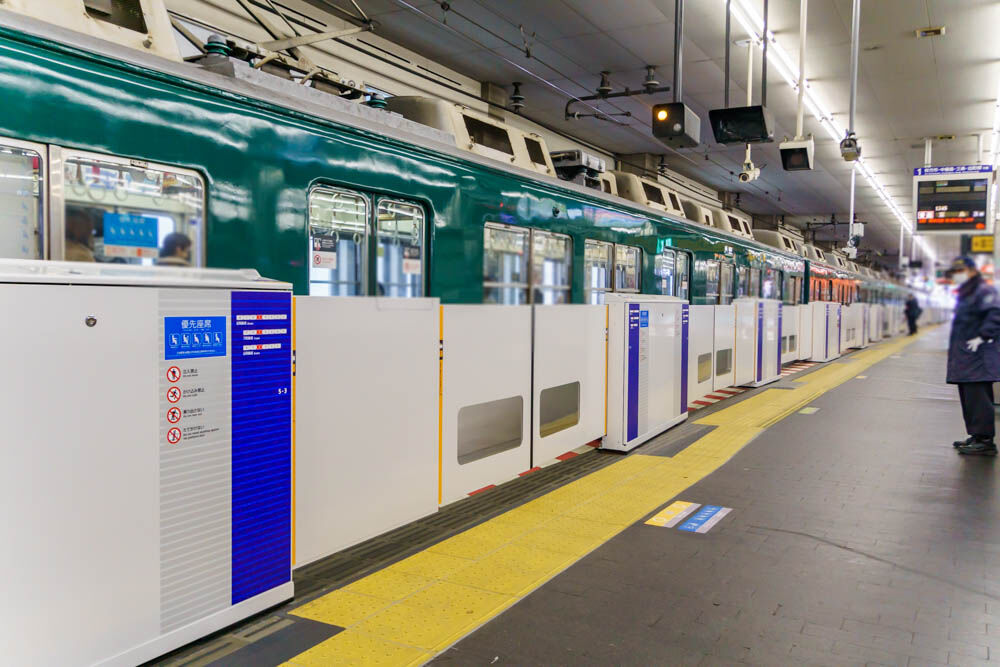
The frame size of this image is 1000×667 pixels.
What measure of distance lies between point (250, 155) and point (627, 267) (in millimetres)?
4719

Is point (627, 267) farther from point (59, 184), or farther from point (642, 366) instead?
point (59, 184)

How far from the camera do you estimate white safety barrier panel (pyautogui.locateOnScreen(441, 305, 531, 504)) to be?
463cm

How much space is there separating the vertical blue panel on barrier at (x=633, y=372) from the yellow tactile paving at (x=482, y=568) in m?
0.38

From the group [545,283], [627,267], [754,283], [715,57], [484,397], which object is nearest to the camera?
[484,397]

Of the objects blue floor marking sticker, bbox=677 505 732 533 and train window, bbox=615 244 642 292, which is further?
train window, bbox=615 244 642 292

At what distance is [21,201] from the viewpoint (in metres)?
2.55

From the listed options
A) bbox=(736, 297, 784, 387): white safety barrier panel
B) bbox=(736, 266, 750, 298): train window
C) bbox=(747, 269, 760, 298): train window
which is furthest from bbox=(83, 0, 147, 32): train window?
bbox=(747, 269, 760, 298): train window

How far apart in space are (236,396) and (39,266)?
2.87 feet

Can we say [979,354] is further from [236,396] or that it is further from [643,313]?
[236,396]

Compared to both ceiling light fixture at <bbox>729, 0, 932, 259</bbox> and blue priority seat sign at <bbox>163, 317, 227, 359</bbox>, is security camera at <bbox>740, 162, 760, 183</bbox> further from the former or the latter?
blue priority seat sign at <bbox>163, 317, 227, 359</bbox>

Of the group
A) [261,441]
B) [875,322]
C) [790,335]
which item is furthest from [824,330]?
[261,441]

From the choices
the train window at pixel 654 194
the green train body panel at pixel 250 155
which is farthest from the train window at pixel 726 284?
the green train body panel at pixel 250 155

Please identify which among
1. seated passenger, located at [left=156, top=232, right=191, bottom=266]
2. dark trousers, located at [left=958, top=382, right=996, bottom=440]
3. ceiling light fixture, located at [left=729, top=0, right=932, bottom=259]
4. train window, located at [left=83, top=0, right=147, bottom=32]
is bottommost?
dark trousers, located at [left=958, top=382, right=996, bottom=440]

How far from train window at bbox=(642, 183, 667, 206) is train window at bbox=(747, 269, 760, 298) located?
4.36 meters
